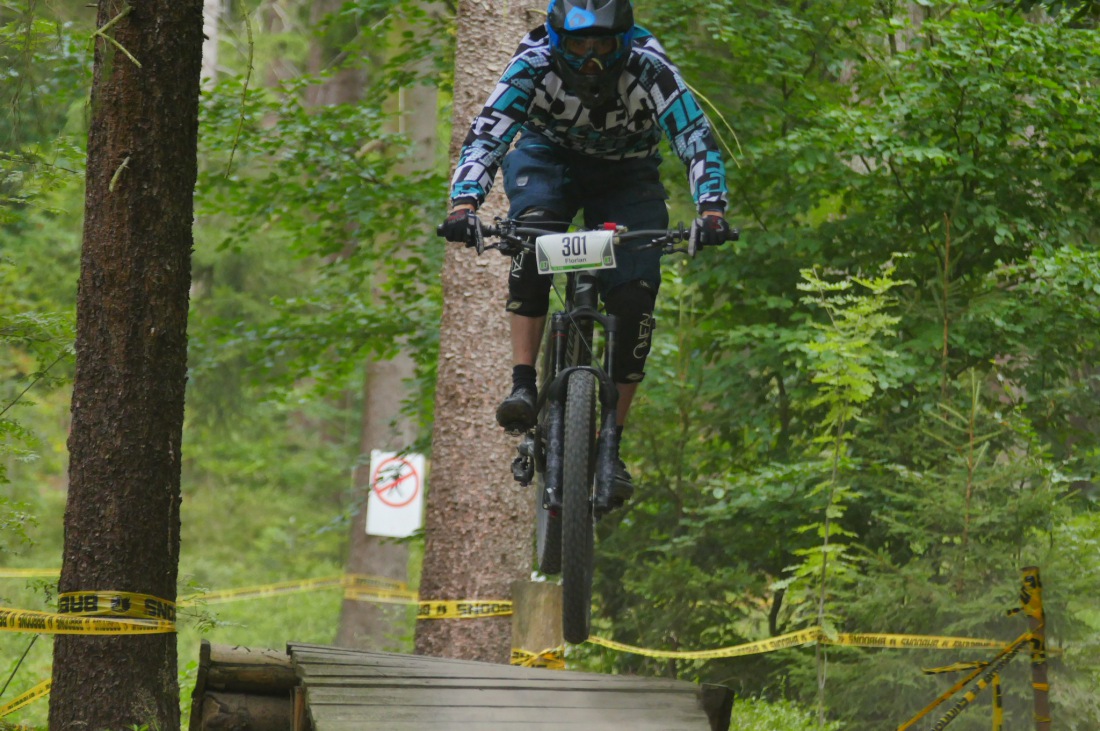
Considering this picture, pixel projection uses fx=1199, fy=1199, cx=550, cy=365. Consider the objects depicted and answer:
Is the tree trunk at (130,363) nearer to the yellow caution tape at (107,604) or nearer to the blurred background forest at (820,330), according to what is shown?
the yellow caution tape at (107,604)

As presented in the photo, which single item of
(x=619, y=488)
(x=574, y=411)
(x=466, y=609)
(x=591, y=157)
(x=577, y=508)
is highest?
(x=591, y=157)

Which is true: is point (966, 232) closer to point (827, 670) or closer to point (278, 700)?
point (827, 670)

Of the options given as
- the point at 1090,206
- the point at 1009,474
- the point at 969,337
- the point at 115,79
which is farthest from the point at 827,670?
the point at 115,79

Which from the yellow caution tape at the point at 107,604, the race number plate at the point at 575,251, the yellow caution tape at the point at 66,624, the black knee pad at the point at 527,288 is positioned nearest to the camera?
the yellow caution tape at the point at 66,624

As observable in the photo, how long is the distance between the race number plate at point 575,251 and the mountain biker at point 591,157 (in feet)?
0.81

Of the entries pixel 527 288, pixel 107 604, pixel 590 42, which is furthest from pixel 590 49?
pixel 107 604

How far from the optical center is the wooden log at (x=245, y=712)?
4.20m

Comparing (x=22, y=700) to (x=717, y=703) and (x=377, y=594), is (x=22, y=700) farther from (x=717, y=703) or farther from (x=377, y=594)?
(x=377, y=594)

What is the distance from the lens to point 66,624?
3877 millimetres

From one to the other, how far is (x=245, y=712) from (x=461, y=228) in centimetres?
189

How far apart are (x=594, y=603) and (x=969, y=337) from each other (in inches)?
113

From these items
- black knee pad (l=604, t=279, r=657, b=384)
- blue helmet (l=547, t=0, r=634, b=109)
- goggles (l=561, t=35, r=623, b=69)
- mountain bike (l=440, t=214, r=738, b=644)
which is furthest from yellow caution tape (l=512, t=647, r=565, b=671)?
goggles (l=561, t=35, r=623, b=69)

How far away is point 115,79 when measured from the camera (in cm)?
418

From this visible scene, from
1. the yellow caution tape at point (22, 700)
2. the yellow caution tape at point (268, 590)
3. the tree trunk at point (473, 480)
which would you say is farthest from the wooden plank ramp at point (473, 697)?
the yellow caution tape at point (268, 590)
